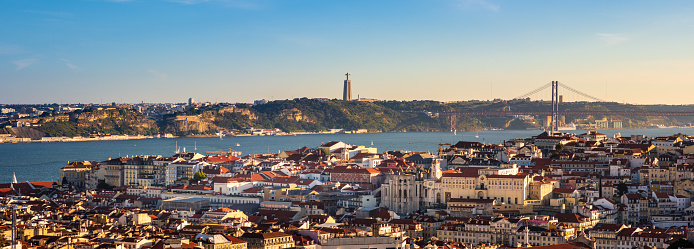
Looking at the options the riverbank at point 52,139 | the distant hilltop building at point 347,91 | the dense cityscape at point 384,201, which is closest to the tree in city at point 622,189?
the dense cityscape at point 384,201

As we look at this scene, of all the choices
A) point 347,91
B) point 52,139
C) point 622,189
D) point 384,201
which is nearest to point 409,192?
point 384,201

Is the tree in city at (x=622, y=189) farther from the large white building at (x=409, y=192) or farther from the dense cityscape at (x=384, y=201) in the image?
the large white building at (x=409, y=192)

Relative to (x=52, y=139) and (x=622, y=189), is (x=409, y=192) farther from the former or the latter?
(x=52, y=139)

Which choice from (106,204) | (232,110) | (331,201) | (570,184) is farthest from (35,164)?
(232,110)

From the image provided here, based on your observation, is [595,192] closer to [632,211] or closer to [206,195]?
[632,211]

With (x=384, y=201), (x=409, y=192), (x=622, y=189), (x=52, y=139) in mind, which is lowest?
(x=384, y=201)

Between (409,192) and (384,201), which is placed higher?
(409,192)

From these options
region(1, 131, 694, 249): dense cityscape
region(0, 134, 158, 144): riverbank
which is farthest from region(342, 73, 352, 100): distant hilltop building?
region(1, 131, 694, 249): dense cityscape

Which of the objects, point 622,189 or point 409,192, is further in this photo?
point 409,192

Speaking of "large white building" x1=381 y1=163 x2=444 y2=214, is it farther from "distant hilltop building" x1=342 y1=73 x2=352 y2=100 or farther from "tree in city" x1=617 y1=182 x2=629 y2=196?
"distant hilltop building" x1=342 y1=73 x2=352 y2=100
